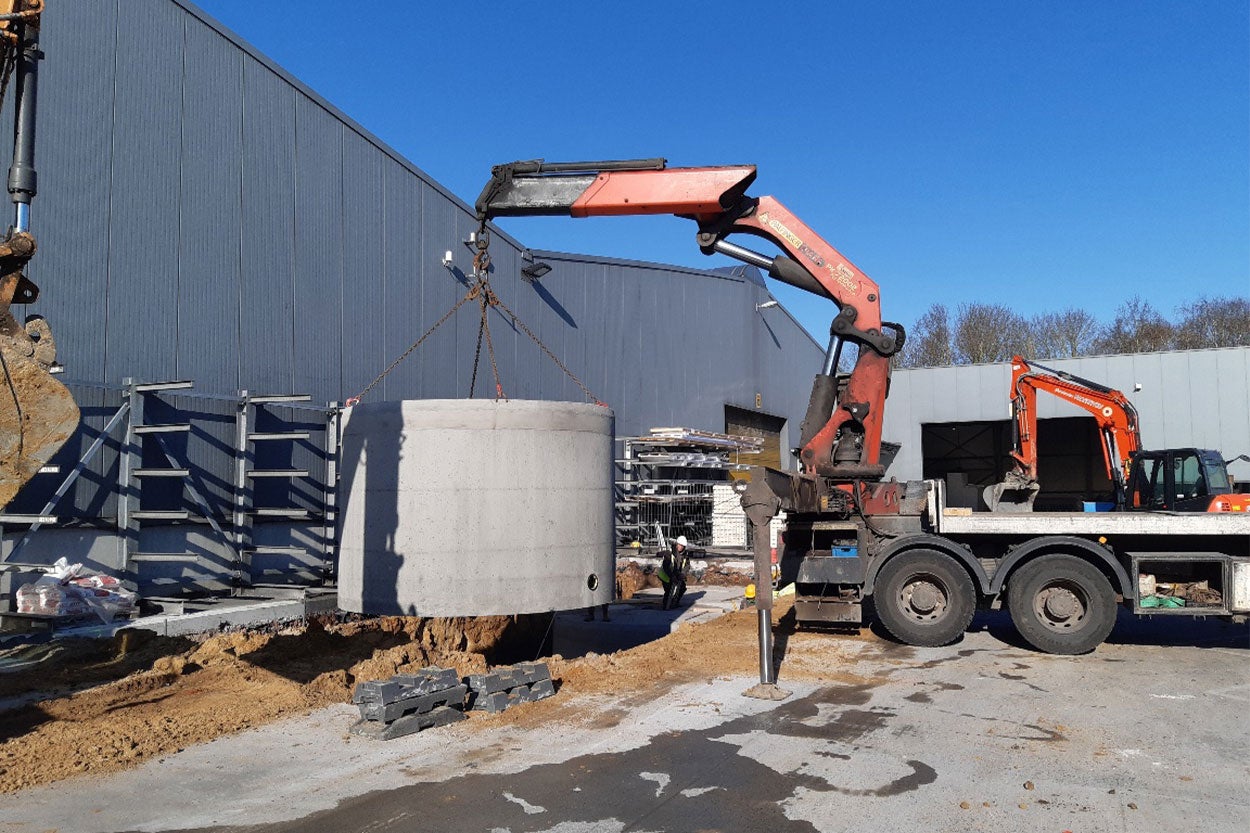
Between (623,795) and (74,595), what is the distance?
8.28 m

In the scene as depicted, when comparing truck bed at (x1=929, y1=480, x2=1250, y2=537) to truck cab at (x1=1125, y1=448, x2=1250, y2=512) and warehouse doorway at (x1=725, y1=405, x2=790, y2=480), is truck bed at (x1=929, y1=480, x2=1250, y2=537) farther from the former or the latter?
warehouse doorway at (x1=725, y1=405, x2=790, y2=480)

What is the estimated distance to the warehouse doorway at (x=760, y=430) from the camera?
104ft

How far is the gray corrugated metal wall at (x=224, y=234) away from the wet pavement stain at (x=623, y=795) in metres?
8.01

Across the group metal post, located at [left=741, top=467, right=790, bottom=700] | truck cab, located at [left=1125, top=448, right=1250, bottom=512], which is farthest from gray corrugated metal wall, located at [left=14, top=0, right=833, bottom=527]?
truck cab, located at [left=1125, top=448, right=1250, bottom=512]

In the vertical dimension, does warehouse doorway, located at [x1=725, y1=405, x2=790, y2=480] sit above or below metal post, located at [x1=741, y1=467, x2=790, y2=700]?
above

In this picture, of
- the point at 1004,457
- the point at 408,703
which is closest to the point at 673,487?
the point at 408,703

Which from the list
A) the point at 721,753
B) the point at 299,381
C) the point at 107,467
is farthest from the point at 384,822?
the point at 299,381

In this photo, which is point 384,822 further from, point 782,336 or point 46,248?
point 782,336

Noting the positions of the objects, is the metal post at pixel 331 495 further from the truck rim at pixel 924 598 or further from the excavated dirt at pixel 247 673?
the truck rim at pixel 924 598

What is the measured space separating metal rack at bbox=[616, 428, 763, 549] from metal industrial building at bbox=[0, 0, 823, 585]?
6.12 meters

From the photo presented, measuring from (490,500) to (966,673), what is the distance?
5.46 m

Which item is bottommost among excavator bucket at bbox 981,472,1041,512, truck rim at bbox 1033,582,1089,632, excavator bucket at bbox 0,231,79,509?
truck rim at bbox 1033,582,1089,632

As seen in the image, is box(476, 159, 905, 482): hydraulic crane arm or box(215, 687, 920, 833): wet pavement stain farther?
box(476, 159, 905, 482): hydraulic crane arm

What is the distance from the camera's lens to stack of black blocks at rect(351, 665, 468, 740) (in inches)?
291
